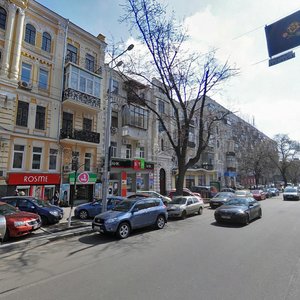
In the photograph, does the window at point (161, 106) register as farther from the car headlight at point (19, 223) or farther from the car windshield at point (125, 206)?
the car headlight at point (19, 223)

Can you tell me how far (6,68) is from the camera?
1819cm

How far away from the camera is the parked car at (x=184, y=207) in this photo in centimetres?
1558

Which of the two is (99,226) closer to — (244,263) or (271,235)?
(244,263)

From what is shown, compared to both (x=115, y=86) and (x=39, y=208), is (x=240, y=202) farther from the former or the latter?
(x=115, y=86)

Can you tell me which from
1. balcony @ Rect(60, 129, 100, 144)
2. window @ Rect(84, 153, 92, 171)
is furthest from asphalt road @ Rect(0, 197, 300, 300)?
window @ Rect(84, 153, 92, 171)

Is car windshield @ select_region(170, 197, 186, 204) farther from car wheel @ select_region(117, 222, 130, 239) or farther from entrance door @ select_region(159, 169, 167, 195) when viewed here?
entrance door @ select_region(159, 169, 167, 195)

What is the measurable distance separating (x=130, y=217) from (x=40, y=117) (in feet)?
45.9

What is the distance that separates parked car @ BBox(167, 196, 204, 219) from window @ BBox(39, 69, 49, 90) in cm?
1435

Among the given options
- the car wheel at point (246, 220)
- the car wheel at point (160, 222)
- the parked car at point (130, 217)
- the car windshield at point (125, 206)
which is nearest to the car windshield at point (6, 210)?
the parked car at point (130, 217)

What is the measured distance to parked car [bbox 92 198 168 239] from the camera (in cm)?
1017

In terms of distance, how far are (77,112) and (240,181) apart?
47.7 meters

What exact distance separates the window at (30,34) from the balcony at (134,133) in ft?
37.7

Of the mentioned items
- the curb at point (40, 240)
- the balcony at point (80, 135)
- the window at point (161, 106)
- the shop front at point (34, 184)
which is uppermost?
the window at point (161, 106)

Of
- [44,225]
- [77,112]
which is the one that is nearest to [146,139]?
[77,112]
